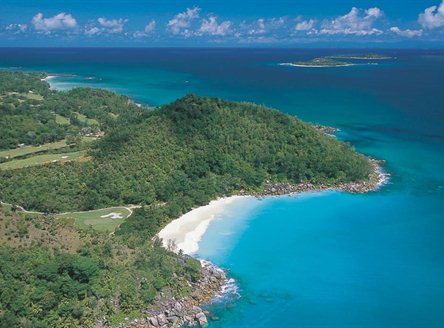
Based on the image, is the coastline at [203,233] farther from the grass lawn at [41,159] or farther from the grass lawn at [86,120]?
the grass lawn at [86,120]

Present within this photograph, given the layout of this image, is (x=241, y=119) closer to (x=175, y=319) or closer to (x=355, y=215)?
(x=355, y=215)

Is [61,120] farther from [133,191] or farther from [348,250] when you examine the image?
[348,250]

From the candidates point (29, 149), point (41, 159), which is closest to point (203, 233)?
point (41, 159)

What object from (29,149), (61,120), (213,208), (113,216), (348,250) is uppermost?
(61,120)

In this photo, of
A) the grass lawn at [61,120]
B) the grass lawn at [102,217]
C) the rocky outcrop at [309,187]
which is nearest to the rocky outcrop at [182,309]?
the grass lawn at [102,217]

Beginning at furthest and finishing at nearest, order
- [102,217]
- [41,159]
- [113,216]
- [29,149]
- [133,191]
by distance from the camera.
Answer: [29,149], [41,159], [133,191], [113,216], [102,217]

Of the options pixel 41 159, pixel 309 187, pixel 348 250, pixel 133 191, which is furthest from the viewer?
pixel 41 159

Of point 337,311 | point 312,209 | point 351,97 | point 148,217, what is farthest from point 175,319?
point 351,97
